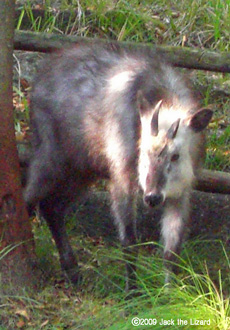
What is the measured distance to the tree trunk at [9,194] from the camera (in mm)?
4059

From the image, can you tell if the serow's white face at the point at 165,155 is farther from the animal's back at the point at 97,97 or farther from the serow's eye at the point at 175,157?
the animal's back at the point at 97,97

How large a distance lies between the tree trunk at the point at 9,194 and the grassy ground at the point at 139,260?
8cm

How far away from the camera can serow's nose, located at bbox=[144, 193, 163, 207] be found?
13.2 feet

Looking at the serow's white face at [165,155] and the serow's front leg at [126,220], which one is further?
the serow's front leg at [126,220]

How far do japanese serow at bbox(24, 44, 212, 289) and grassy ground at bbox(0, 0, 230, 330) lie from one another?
0.58 feet

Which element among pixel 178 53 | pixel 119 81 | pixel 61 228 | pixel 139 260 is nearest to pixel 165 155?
pixel 139 260

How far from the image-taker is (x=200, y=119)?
4.32 m

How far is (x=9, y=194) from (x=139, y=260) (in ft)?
2.95

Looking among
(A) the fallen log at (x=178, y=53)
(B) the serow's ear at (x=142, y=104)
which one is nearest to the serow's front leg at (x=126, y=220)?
(B) the serow's ear at (x=142, y=104)

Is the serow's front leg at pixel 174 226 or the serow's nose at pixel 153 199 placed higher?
the serow's nose at pixel 153 199

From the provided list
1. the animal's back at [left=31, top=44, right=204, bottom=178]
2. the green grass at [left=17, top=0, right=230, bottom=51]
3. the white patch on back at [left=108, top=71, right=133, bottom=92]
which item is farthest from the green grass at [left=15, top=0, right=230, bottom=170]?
the white patch on back at [left=108, top=71, right=133, bottom=92]

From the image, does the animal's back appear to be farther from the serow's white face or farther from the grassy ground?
the grassy ground

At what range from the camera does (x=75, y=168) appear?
5004 millimetres

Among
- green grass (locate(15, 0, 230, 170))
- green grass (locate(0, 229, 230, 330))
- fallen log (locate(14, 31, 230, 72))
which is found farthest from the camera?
green grass (locate(15, 0, 230, 170))
